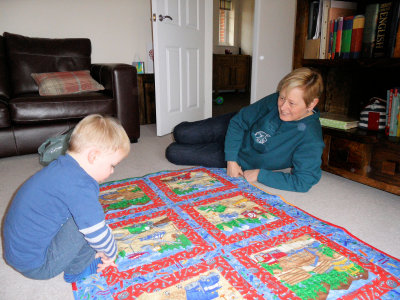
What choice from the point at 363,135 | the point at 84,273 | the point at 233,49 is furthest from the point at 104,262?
the point at 233,49

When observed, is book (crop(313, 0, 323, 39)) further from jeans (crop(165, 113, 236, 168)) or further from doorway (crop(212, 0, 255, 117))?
doorway (crop(212, 0, 255, 117))

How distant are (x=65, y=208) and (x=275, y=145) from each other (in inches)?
41.0

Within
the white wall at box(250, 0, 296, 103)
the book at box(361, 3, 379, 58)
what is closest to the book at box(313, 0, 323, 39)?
the book at box(361, 3, 379, 58)

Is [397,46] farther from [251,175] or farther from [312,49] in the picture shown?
[251,175]

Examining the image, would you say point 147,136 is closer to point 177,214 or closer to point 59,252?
point 177,214

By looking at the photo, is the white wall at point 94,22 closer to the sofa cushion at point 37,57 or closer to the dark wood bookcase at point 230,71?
the sofa cushion at point 37,57

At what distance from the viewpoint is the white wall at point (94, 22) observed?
2641 millimetres

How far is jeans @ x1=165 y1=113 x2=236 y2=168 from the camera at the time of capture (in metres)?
1.75

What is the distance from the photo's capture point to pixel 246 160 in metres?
1.64

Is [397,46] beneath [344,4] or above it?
beneath

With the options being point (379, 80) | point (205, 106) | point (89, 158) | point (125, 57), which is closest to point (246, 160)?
point (379, 80)

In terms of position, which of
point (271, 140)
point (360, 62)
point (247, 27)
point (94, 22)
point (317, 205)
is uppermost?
point (247, 27)

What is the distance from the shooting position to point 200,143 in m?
1.86

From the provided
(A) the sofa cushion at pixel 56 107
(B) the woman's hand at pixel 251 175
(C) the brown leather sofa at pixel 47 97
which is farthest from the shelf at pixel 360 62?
(A) the sofa cushion at pixel 56 107
